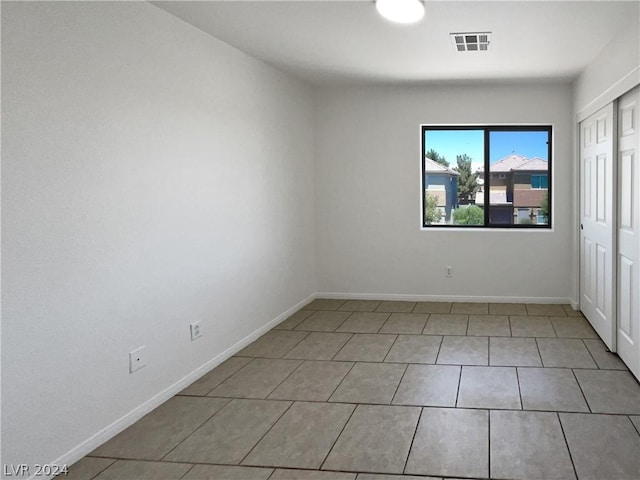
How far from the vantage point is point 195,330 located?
12.3 feet

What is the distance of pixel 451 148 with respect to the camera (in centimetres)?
613

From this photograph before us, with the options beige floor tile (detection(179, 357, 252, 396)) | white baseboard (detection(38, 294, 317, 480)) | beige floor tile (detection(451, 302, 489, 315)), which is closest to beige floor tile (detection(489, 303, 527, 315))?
beige floor tile (detection(451, 302, 489, 315))

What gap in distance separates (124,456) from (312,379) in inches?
53.4

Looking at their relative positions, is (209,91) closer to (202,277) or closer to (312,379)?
(202,277)

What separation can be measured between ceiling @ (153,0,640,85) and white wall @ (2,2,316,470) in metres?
0.32

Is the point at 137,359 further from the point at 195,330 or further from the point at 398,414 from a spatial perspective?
the point at 398,414

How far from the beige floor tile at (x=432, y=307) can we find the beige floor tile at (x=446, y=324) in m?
0.18

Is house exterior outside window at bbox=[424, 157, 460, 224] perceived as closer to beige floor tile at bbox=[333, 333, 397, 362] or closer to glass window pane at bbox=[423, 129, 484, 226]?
glass window pane at bbox=[423, 129, 484, 226]

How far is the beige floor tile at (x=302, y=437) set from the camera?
102 inches

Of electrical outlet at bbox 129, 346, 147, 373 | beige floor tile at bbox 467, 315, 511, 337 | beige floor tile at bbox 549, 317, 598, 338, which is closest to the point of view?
electrical outlet at bbox 129, 346, 147, 373

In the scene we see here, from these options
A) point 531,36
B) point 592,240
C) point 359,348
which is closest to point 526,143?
point 592,240

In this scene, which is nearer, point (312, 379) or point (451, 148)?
point (312, 379)

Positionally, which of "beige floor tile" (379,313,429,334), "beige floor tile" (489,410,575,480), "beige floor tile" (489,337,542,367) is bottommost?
"beige floor tile" (489,410,575,480)

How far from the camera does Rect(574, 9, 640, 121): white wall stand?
3.41 meters
